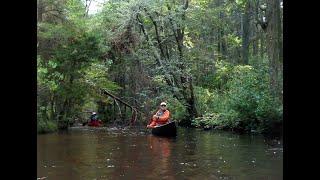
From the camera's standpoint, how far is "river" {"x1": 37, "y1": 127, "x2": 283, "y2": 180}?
34.1 feet

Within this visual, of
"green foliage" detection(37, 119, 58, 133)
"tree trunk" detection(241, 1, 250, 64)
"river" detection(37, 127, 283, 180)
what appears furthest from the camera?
"tree trunk" detection(241, 1, 250, 64)

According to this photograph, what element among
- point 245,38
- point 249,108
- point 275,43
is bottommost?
point 249,108

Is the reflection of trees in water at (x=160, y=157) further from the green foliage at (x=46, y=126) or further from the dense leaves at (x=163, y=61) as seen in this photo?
the green foliage at (x=46, y=126)

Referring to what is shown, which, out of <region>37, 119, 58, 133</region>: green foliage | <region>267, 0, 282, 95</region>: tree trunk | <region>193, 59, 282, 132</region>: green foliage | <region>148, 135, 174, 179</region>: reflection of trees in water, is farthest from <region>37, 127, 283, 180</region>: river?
<region>37, 119, 58, 133</region>: green foliage

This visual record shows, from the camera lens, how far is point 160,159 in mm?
13141

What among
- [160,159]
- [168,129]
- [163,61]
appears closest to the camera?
[160,159]

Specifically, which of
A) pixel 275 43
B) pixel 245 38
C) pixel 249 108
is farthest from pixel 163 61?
pixel 275 43

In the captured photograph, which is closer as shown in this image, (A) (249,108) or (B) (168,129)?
(B) (168,129)

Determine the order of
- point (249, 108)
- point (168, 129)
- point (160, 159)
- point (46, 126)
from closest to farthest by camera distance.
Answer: point (160, 159)
point (168, 129)
point (249, 108)
point (46, 126)

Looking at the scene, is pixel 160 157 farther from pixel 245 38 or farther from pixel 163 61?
pixel 245 38

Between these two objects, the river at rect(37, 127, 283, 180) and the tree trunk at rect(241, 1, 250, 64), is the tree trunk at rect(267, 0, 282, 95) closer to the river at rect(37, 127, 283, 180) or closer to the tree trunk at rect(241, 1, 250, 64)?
the river at rect(37, 127, 283, 180)

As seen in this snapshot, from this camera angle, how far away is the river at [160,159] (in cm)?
1038
